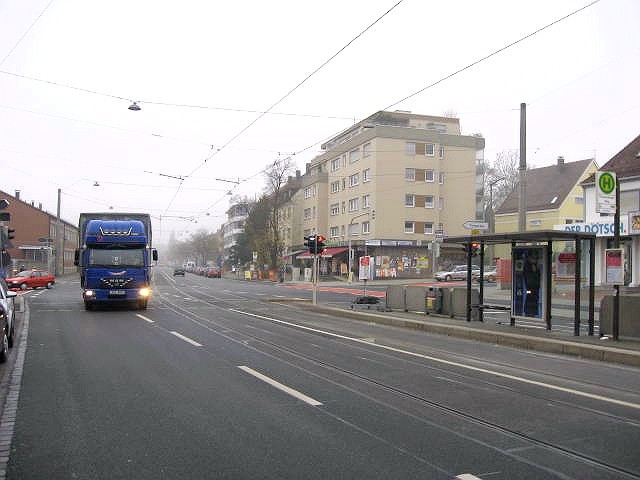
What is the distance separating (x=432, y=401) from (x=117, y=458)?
373 centimetres

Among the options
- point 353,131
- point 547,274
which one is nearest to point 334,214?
point 353,131

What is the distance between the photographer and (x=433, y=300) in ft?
59.8

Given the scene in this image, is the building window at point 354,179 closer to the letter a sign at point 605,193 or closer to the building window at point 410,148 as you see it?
the building window at point 410,148

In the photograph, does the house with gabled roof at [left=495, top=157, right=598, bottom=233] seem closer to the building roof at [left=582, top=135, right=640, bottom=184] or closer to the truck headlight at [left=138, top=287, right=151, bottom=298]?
the building roof at [left=582, top=135, right=640, bottom=184]

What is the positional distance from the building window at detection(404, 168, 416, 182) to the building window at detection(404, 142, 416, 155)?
171 cm

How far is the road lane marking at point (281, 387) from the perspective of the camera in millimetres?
6871

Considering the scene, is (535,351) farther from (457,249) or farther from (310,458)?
(457,249)

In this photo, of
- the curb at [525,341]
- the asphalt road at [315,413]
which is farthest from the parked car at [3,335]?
the curb at [525,341]

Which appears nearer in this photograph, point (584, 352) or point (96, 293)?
point (584, 352)

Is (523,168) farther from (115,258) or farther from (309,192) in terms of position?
(309,192)

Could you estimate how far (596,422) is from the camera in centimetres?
612

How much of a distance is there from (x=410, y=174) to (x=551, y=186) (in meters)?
Result: 13.6

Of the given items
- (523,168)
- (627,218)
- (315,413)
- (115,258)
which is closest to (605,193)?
(523,168)

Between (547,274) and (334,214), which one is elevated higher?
(334,214)
